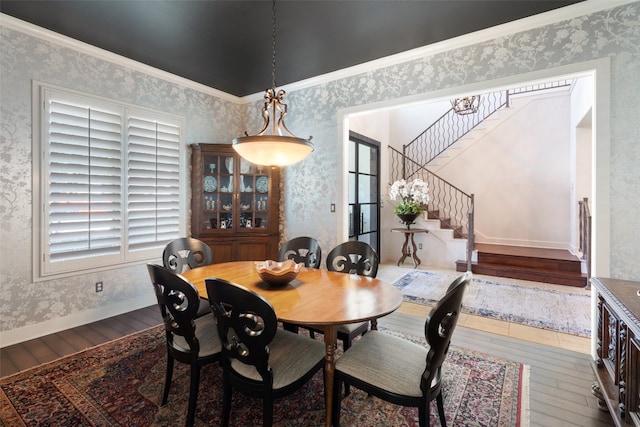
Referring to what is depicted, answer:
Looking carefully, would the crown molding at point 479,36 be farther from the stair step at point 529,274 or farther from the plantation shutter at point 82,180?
the stair step at point 529,274

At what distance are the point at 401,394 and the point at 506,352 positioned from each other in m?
1.78

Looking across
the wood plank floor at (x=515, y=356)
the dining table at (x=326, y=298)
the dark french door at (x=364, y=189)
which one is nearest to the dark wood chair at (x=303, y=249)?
the dining table at (x=326, y=298)

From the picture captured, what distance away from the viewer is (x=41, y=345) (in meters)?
2.72

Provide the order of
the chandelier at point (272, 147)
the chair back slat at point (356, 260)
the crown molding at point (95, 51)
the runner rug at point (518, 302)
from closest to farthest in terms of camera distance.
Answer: the chandelier at point (272, 147) < the chair back slat at point (356, 260) < the crown molding at point (95, 51) < the runner rug at point (518, 302)

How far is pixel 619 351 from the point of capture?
5.60 feet

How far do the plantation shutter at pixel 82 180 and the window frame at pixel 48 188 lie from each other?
0.03 m

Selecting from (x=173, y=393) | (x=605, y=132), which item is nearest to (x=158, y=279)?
(x=173, y=393)

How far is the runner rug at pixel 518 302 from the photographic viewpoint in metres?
3.25

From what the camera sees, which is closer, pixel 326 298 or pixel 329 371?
pixel 329 371

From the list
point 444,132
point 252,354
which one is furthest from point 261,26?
point 444,132

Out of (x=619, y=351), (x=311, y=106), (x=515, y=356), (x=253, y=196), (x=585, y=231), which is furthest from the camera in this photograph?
(x=585, y=231)

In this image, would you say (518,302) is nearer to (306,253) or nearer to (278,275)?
(306,253)

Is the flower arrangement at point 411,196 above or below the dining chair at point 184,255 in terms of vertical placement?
above

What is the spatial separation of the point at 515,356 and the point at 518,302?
1586 mm
